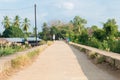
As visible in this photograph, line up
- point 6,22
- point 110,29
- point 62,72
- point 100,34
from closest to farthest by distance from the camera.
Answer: point 62,72 → point 110,29 → point 100,34 → point 6,22

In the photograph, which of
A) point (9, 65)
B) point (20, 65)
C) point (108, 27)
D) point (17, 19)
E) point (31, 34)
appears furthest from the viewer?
point (31, 34)

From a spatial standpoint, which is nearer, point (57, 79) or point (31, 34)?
point (57, 79)

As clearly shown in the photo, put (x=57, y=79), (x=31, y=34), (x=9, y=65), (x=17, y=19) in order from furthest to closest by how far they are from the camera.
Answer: (x=31, y=34), (x=17, y=19), (x=9, y=65), (x=57, y=79)

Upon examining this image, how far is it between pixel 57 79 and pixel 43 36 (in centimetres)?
15147

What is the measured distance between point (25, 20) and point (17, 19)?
411 centimetres

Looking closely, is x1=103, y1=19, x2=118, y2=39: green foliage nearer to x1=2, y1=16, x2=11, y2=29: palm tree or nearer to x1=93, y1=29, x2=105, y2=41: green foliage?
x1=93, y1=29, x2=105, y2=41: green foliage

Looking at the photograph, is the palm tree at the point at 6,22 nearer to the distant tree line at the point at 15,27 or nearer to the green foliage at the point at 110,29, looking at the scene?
the distant tree line at the point at 15,27

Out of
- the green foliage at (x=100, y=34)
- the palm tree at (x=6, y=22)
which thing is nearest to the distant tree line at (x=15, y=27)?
the palm tree at (x=6, y=22)

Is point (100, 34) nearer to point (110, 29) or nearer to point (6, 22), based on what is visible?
point (110, 29)

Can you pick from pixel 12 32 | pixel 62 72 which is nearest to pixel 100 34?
pixel 62 72

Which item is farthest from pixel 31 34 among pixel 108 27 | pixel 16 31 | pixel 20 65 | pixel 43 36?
pixel 20 65

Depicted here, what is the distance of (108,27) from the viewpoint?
2163 inches

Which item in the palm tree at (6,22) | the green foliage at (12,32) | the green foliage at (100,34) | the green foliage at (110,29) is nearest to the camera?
the green foliage at (110,29)

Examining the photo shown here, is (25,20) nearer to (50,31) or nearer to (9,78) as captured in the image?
(50,31)
